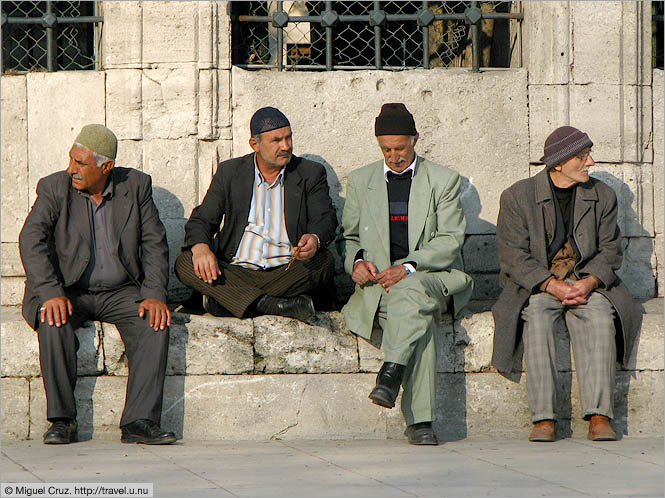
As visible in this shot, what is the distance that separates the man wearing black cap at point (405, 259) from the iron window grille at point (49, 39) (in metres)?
2.24

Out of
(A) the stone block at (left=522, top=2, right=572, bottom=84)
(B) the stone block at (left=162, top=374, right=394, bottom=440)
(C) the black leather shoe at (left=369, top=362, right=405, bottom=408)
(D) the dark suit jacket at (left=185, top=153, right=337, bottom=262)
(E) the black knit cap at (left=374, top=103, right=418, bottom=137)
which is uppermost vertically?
(A) the stone block at (left=522, top=2, right=572, bottom=84)

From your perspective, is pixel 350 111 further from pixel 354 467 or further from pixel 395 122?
pixel 354 467

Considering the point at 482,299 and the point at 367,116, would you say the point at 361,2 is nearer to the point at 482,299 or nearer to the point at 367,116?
the point at 367,116

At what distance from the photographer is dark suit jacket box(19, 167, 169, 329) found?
5.41 meters

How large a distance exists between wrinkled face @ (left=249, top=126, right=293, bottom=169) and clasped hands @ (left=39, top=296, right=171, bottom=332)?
42.5 inches

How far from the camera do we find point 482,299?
259 inches

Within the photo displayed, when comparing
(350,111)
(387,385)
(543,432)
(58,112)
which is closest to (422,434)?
(387,385)

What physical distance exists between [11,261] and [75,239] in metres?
1.18

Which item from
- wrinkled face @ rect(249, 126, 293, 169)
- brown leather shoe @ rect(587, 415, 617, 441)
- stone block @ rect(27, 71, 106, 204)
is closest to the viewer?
brown leather shoe @ rect(587, 415, 617, 441)

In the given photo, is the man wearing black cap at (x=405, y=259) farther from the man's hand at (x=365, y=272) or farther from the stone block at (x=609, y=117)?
the stone block at (x=609, y=117)

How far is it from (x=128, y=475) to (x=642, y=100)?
4139mm

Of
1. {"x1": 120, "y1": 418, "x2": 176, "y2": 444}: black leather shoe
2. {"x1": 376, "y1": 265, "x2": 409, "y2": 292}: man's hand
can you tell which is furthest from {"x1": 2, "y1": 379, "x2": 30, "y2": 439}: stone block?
{"x1": 376, "y1": 265, "x2": 409, "y2": 292}: man's hand

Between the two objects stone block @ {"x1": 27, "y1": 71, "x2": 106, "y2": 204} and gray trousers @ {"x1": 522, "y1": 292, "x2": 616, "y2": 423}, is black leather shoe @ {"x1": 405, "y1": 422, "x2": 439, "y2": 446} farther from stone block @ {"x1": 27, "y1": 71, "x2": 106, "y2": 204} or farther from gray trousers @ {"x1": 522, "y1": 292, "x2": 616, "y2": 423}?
stone block @ {"x1": 27, "y1": 71, "x2": 106, "y2": 204}

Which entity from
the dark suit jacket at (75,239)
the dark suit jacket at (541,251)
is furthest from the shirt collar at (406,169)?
the dark suit jacket at (75,239)
